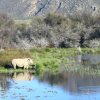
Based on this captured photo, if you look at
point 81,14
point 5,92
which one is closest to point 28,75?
point 5,92

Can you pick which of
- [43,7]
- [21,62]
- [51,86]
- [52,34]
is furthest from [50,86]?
[43,7]

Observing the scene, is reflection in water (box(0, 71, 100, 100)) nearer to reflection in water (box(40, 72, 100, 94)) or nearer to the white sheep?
reflection in water (box(40, 72, 100, 94))

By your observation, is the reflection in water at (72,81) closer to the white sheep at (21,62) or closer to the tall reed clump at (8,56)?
the white sheep at (21,62)

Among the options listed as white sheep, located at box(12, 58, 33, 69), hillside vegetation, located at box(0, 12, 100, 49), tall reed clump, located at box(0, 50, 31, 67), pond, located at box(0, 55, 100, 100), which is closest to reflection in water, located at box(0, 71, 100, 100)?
pond, located at box(0, 55, 100, 100)

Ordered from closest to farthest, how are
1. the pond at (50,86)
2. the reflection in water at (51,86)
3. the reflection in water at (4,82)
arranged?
1. the pond at (50,86)
2. the reflection in water at (51,86)
3. the reflection in water at (4,82)

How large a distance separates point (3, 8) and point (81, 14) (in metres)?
91.3

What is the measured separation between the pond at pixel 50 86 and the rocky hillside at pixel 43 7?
413ft

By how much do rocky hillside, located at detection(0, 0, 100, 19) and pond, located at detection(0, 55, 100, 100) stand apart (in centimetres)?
12577

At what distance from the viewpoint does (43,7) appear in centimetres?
18950

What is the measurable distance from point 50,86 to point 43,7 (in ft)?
530

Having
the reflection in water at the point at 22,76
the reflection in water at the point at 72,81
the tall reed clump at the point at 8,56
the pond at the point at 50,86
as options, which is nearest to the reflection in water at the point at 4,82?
the pond at the point at 50,86

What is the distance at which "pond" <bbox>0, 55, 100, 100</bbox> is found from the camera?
984 inches

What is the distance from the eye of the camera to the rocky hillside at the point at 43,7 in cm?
16345

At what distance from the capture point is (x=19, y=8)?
190125 millimetres
